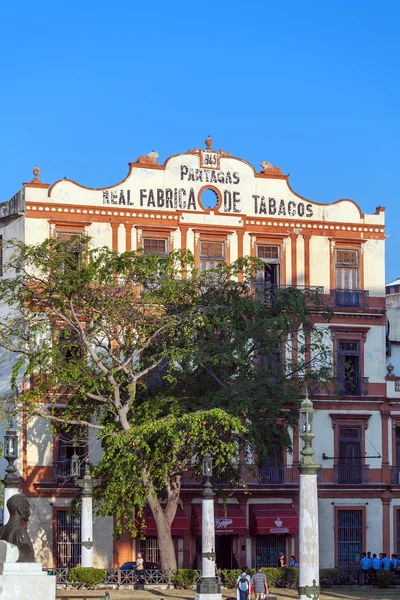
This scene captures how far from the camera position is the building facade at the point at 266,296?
56.2 metres

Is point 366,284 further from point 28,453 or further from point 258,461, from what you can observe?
point 28,453

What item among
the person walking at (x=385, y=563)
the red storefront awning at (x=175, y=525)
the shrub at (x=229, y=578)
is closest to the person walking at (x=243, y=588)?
the shrub at (x=229, y=578)

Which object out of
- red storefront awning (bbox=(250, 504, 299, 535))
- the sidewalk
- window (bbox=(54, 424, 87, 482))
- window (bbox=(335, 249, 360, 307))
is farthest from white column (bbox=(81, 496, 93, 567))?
window (bbox=(335, 249, 360, 307))

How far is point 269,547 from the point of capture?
58.3 meters

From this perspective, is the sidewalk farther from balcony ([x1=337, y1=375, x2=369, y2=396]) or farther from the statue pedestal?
balcony ([x1=337, y1=375, x2=369, y2=396])

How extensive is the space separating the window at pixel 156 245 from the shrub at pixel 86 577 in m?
16.1

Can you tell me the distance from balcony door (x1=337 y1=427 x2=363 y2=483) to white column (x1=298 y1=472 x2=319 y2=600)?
2521cm

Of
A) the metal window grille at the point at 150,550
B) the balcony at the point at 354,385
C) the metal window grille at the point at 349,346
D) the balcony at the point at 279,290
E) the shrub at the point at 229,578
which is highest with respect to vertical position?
the balcony at the point at 279,290

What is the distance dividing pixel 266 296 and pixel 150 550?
1049 cm

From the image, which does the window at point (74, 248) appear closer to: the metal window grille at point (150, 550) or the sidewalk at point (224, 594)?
the sidewalk at point (224, 594)

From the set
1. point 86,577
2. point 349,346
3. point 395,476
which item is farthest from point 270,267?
point 86,577

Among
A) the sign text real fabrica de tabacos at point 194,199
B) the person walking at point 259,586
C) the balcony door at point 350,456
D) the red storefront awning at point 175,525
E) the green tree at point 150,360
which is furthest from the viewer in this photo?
the balcony door at point 350,456

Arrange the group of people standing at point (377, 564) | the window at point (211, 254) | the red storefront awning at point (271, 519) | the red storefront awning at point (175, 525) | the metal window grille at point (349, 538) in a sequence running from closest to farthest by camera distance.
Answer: the group of people standing at point (377, 564)
the red storefront awning at point (175, 525)
the red storefront awning at point (271, 519)
the metal window grille at point (349, 538)
the window at point (211, 254)

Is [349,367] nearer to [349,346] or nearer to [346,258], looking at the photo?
[349,346]
